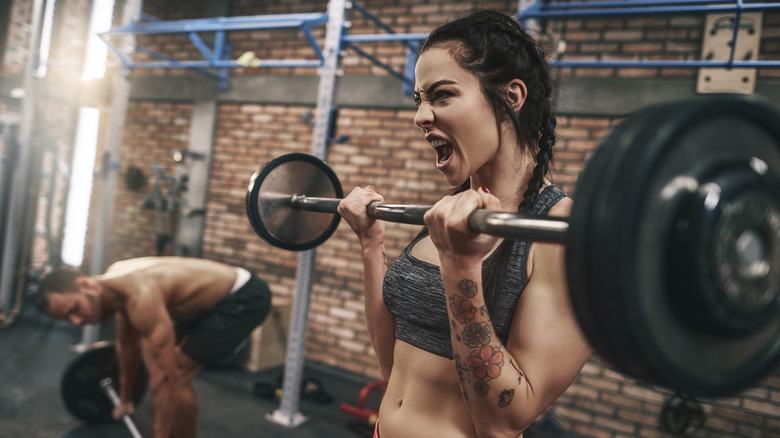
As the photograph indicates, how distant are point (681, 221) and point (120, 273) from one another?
2.77 meters

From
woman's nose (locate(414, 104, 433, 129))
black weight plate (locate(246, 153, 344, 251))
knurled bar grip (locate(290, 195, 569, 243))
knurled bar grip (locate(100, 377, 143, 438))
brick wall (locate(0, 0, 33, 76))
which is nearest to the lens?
knurled bar grip (locate(290, 195, 569, 243))

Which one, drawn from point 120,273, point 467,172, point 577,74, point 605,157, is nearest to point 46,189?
point 120,273

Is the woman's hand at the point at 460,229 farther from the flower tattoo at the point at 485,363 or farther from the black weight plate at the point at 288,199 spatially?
the black weight plate at the point at 288,199

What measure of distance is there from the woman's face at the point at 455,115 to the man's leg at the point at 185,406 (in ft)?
7.14

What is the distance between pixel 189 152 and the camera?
15.1 feet

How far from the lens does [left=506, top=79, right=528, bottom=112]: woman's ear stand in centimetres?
92

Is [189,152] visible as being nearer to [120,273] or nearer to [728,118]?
[120,273]

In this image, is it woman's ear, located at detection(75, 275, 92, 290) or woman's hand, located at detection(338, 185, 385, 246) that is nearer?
woman's hand, located at detection(338, 185, 385, 246)

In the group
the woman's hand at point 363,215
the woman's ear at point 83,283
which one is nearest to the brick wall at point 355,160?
the woman's hand at point 363,215

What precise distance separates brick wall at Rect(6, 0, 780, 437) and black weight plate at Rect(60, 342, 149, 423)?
149 centimetres

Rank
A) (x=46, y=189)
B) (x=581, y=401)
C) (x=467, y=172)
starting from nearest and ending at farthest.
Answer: (x=467, y=172) → (x=581, y=401) → (x=46, y=189)

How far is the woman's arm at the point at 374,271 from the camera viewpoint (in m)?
1.09

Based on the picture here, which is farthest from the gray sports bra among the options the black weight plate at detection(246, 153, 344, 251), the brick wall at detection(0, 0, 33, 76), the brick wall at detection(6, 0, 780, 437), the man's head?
the brick wall at detection(0, 0, 33, 76)

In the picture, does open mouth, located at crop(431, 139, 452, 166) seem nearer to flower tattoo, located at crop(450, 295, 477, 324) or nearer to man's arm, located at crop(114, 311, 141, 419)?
flower tattoo, located at crop(450, 295, 477, 324)
